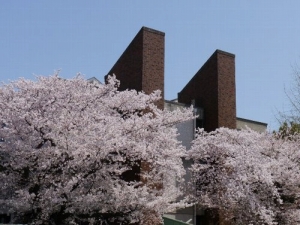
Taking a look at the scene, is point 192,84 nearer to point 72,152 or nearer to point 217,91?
point 217,91

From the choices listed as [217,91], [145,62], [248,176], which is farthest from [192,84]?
[248,176]

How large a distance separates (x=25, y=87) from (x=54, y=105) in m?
1.77

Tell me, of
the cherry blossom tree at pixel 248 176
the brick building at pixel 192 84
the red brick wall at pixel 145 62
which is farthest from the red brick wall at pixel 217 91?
the red brick wall at pixel 145 62

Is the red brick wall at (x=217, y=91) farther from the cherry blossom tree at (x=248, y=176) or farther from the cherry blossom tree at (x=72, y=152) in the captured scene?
the cherry blossom tree at (x=72, y=152)

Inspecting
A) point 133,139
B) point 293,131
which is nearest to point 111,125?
point 133,139

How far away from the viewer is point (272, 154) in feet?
87.1

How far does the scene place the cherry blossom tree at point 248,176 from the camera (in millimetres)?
23375

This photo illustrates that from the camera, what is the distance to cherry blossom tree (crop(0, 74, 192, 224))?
18.4 metres

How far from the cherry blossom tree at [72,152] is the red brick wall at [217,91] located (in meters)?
9.75

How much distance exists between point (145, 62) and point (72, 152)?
10411 mm

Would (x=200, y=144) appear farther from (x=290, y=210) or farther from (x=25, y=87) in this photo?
(x=25, y=87)

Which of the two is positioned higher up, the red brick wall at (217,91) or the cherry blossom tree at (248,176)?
the red brick wall at (217,91)

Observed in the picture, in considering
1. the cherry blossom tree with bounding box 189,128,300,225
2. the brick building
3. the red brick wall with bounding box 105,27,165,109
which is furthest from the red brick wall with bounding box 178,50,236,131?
the red brick wall with bounding box 105,27,165,109

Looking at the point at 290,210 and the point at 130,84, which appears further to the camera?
the point at 130,84
